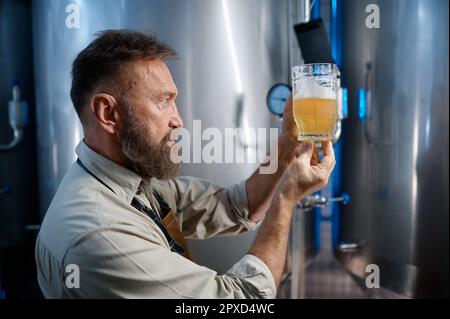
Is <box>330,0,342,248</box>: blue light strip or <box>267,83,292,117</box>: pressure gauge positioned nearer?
<box>267,83,292,117</box>: pressure gauge

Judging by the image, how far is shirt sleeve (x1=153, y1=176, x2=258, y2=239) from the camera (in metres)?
0.91

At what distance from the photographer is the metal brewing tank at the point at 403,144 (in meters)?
1.06

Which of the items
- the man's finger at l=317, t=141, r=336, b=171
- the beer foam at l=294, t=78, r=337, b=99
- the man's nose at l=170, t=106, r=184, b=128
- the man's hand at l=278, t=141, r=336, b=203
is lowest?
the man's hand at l=278, t=141, r=336, b=203

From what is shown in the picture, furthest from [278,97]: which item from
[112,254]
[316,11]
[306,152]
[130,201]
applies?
[112,254]

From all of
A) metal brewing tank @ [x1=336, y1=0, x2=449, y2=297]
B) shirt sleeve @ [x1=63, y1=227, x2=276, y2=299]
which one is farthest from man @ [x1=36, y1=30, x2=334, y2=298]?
metal brewing tank @ [x1=336, y1=0, x2=449, y2=297]

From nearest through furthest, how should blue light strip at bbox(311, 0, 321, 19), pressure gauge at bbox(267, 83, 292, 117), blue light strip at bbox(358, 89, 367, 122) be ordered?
pressure gauge at bbox(267, 83, 292, 117) → blue light strip at bbox(311, 0, 321, 19) → blue light strip at bbox(358, 89, 367, 122)

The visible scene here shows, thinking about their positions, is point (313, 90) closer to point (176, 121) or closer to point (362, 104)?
point (176, 121)

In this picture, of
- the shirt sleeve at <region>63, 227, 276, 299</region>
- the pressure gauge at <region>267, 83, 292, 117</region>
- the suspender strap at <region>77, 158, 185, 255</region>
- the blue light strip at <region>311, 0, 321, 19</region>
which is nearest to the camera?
the shirt sleeve at <region>63, 227, 276, 299</region>

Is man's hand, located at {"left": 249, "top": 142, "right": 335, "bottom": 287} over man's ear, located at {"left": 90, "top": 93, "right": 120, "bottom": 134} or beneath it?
beneath

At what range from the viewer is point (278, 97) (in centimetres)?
91

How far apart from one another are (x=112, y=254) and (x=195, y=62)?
0.42 metres

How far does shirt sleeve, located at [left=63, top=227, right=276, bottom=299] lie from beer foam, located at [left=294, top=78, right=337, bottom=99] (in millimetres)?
309

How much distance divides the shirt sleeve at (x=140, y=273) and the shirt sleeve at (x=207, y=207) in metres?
0.25

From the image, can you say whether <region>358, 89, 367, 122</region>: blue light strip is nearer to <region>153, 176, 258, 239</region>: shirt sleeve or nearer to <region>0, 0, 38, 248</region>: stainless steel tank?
<region>153, 176, 258, 239</region>: shirt sleeve
